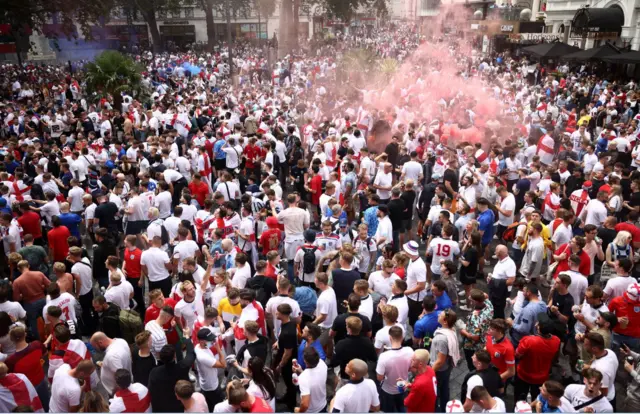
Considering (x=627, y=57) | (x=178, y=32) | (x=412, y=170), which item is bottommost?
(x=412, y=170)

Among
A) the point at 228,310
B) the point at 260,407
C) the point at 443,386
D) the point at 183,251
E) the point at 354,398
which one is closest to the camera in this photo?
the point at 260,407

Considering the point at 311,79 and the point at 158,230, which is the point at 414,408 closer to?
the point at 158,230

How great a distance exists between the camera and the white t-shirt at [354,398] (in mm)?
4324

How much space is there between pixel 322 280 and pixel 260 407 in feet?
6.45

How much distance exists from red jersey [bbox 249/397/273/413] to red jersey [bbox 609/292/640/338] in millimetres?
4162

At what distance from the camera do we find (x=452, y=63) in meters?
31.8

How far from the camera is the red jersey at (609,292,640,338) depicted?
18.8 feet

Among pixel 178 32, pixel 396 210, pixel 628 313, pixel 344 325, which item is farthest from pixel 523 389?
pixel 178 32

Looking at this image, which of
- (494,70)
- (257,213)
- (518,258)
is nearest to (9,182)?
(257,213)

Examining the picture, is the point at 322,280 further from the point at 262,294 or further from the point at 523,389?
the point at 523,389

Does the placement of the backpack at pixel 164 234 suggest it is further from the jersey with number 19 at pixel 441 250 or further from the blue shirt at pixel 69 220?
the jersey with number 19 at pixel 441 250

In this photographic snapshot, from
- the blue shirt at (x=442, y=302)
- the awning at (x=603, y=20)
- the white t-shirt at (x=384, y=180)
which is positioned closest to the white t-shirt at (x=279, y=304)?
the blue shirt at (x=442, y=302)

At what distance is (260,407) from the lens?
4227mm

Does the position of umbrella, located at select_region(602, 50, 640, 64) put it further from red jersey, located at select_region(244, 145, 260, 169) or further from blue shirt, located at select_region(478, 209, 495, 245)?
red jersey, located at select_region(244, 145, 260, 169)
